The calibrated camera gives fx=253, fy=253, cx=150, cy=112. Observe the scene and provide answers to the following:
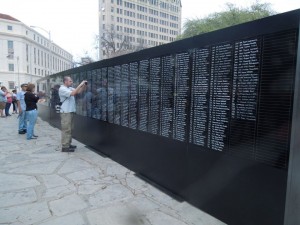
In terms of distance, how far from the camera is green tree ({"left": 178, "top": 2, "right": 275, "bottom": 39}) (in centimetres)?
2484

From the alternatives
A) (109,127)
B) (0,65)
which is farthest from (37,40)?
(109,127)

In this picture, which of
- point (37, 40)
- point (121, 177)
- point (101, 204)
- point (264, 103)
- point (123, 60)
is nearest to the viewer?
point (264, 103)

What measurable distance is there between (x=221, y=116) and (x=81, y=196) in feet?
8.16

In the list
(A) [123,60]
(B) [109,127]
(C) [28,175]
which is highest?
(A) [123,60]

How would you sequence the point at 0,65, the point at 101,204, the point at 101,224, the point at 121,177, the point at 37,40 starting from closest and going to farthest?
the point at 101,224 → the point at 101,204 → the point at 121,177 → the point at 0,65 → the point at 37,40

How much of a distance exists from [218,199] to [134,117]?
2384 millimetres

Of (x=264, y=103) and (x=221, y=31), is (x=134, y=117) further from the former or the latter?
(x=264, y=103)

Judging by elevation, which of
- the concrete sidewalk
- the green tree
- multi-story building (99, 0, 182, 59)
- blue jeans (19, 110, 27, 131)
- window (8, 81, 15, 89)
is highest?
multi-story building (99, 0, 182, 59)

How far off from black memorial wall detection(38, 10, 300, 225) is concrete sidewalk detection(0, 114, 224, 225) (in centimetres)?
37

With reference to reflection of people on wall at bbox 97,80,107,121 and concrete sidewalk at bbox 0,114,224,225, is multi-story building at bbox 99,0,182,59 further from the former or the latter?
concrete sidewalk at bbox 0,114,224,225

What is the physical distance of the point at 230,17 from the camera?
25.8 m

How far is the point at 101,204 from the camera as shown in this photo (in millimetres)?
3697

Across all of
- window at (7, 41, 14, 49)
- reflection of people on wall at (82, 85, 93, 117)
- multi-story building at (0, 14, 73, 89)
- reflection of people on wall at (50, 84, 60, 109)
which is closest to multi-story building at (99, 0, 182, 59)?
multi-story building at (0, 14, 73, 89)

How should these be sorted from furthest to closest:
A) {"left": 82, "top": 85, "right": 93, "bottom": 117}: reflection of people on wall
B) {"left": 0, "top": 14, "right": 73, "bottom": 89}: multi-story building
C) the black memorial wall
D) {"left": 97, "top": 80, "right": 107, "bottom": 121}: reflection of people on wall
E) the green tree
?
A: 1. {"left": 0, "top": 14, "right": 73, "bottom": 89}: multi-story building
2. the green tree
3. {"left": 82, "top": 85, "right": 93, "bottom": 117}: reflection of people on wall
4. {"left": 97, "top": 80, "right": 107, "bottom": 121}: reflection of people on wall
5. the black memorial wall
